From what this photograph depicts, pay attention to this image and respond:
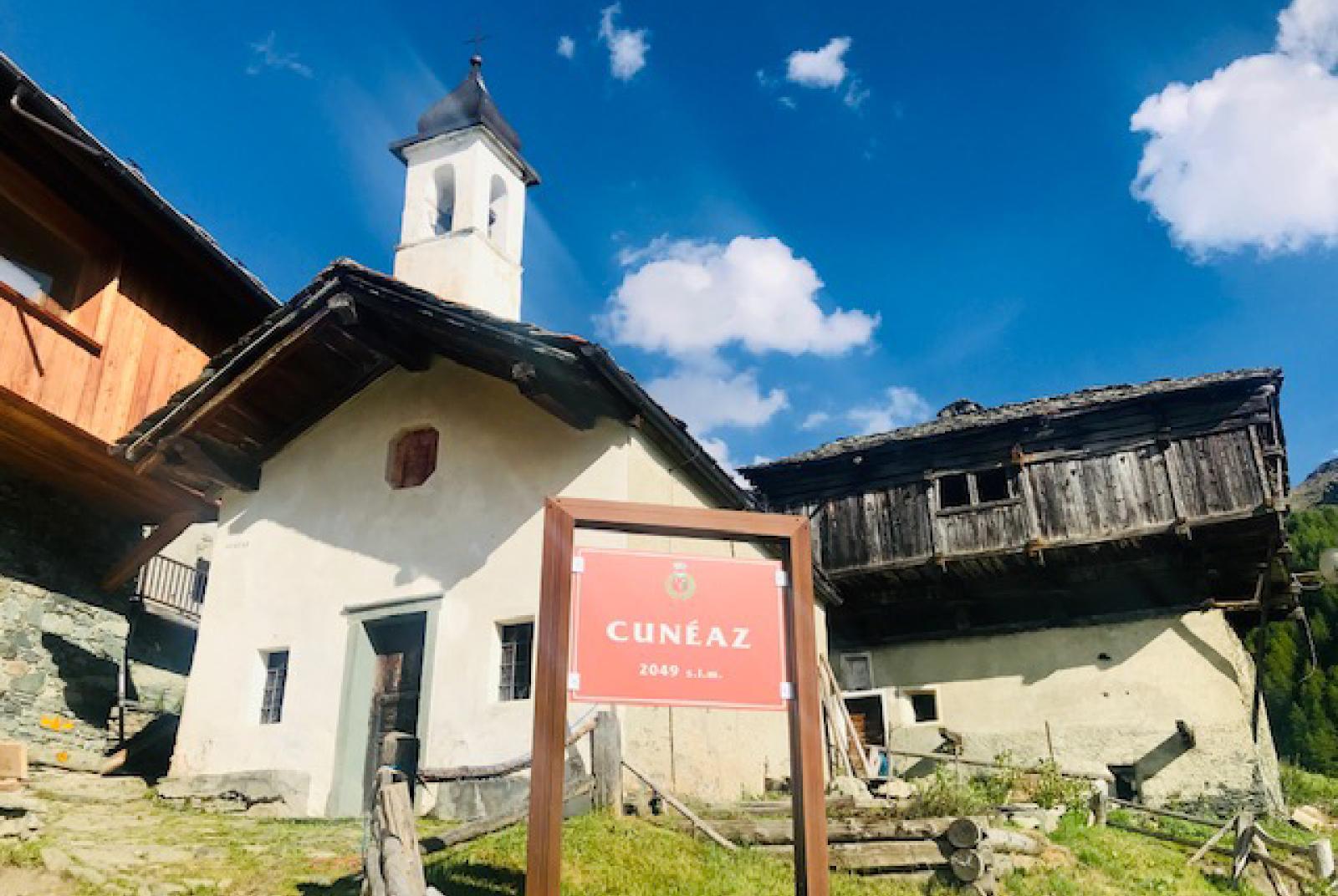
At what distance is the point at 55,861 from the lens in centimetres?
776

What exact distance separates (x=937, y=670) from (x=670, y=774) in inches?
412

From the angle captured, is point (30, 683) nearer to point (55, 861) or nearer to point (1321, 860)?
point (55, 861)

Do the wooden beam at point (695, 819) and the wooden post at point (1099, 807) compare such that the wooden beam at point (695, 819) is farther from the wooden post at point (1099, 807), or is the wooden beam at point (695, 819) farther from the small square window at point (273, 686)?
the wooden post at point (1099, 807)

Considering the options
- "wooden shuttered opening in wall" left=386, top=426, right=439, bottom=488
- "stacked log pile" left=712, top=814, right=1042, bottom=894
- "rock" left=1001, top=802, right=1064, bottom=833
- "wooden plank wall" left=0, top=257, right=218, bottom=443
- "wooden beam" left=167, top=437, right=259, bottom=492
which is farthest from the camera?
"wooden beam" left=167, top=437, right=259, bottom=492

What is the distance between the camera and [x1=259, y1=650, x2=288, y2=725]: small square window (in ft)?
40.5

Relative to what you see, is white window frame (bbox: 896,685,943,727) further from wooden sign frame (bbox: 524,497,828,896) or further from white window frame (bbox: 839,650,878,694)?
wooden sign frame (bbox: 524,497,828,896)

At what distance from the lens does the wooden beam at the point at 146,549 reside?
1413cm

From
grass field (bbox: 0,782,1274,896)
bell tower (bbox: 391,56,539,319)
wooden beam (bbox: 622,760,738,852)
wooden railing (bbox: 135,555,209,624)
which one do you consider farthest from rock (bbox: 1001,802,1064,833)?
wooden railing (bbox: 135,555,209,624)

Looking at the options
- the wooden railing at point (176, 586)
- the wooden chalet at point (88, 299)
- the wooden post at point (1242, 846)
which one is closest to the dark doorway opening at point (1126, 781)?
the wooden post at point (1242, 846)

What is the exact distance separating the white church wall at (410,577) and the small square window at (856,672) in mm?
7189

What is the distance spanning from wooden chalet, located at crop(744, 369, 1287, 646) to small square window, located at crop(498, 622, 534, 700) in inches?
399

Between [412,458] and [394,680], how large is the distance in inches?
107

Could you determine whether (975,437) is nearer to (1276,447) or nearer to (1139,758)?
(1276,447)

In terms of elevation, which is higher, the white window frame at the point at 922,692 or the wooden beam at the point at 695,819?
the white window frame at the point at 922,692
